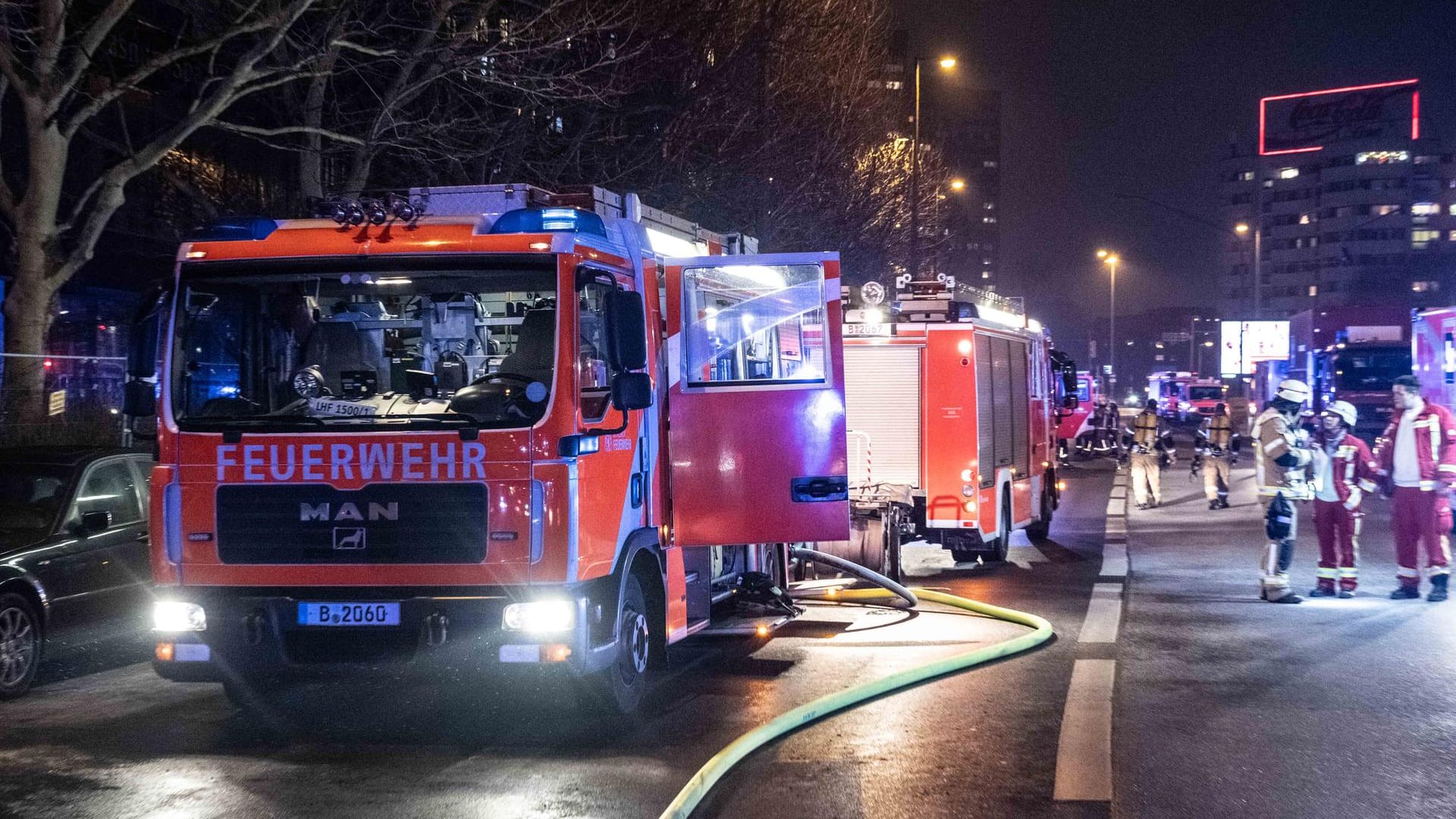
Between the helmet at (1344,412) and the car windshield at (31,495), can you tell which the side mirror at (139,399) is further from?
the helmet at (1344,412)

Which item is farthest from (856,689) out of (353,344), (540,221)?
(353,344)

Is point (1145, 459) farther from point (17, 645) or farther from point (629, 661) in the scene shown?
point (17, 645)

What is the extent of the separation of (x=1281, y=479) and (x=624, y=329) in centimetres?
714

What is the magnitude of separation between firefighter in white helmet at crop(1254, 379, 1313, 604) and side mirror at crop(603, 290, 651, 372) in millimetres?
6792

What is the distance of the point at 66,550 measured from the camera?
9.32 metres

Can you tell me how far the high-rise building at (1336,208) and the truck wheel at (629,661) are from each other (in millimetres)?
115464

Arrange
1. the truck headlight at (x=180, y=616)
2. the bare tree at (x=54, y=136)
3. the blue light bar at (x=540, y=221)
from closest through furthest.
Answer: the truck headlight at (x=180, y=616) → the blue light bar at (x=540, y=221) → the bare tree at (x=54, y=136)

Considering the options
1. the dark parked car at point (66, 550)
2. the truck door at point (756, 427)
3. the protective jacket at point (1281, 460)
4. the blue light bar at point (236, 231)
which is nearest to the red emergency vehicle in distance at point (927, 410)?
the protective jacket at point (1281, 460)

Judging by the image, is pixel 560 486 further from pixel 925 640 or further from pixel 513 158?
pixel 513 158

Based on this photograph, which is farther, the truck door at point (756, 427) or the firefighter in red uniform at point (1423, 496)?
the firefighter in red uniform at point (1423, 496)

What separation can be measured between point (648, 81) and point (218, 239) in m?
16.6

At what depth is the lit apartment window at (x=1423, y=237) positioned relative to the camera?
145m

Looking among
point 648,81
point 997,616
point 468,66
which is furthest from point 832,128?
point 997,616

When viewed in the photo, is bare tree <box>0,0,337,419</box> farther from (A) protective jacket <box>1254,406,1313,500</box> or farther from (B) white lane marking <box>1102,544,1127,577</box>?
(A) protective jacket <box>1254,406,1313,500</box>
